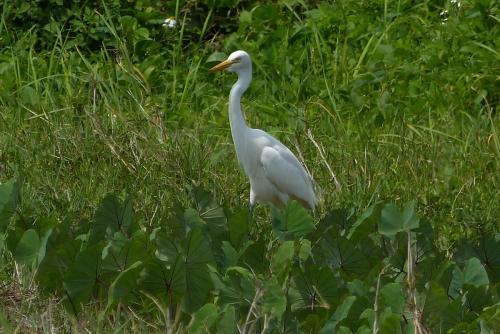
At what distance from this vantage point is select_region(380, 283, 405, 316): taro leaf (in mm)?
3711

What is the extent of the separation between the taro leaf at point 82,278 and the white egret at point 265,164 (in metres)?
2.19

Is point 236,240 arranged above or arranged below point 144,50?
above

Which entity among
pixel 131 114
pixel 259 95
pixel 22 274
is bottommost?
pixel 259 95

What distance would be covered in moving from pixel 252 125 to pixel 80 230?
288 centimetres

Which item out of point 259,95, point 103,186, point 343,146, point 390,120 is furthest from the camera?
point 259,95

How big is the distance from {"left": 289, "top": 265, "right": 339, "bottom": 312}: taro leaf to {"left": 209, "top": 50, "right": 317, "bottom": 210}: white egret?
2250 mm

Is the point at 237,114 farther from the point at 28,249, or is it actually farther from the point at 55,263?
the point at 55,263

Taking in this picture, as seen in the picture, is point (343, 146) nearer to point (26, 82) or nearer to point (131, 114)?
point (131, 114)

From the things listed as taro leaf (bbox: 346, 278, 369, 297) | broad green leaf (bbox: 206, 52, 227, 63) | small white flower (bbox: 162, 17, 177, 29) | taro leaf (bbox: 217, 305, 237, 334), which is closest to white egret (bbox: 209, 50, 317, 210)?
broad green leaf (bbox: 206, 52, 227, 63)

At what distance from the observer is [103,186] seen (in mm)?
5688

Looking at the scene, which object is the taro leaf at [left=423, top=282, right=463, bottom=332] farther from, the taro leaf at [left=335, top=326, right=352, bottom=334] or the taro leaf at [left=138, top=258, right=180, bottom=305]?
the taro leaf at [left=138, top=258, right=180, bottom=305]

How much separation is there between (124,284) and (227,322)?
0.46 metres

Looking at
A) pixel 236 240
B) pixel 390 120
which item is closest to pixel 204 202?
pixel 236 240

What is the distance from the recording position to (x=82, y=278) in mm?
4008
